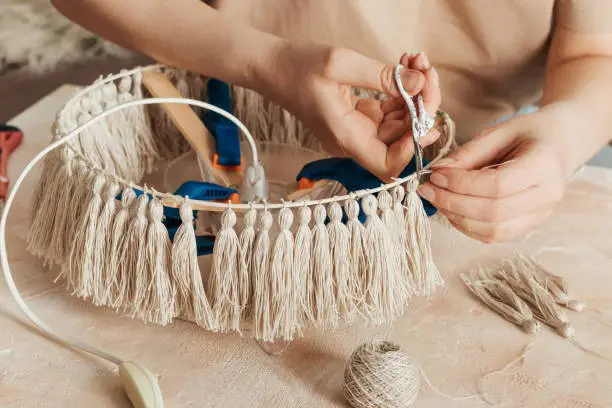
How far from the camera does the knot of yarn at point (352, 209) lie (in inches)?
24.0

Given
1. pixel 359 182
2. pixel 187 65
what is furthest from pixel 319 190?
pixel 187 65

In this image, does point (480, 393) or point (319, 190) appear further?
point (319, 190)

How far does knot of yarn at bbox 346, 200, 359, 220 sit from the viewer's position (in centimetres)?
61

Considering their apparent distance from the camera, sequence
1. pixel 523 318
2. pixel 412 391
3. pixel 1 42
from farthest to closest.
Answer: pixel 1 42
pixel 523 318
pixel 412 391

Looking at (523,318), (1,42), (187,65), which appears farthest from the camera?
(1,42)

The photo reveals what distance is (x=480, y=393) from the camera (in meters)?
0.63

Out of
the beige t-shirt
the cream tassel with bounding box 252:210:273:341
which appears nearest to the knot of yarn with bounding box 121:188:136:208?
the cream tassel with bounding box 252:210:273:341

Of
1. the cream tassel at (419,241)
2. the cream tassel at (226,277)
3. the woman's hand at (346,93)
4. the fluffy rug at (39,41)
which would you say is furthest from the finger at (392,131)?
the fluffy rug at (39,41)

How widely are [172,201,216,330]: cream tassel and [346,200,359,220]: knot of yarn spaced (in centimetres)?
13

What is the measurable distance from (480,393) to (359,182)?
23 centimetres

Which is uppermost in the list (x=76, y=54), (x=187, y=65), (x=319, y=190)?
(x=187, y=65)

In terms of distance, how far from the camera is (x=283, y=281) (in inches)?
24.0

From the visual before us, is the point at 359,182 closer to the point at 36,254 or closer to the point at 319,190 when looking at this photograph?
the point at 319,190

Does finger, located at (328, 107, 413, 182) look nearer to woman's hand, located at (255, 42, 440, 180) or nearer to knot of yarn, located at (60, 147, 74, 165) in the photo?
woman's hand, located at (255, 42, 440, 180)
